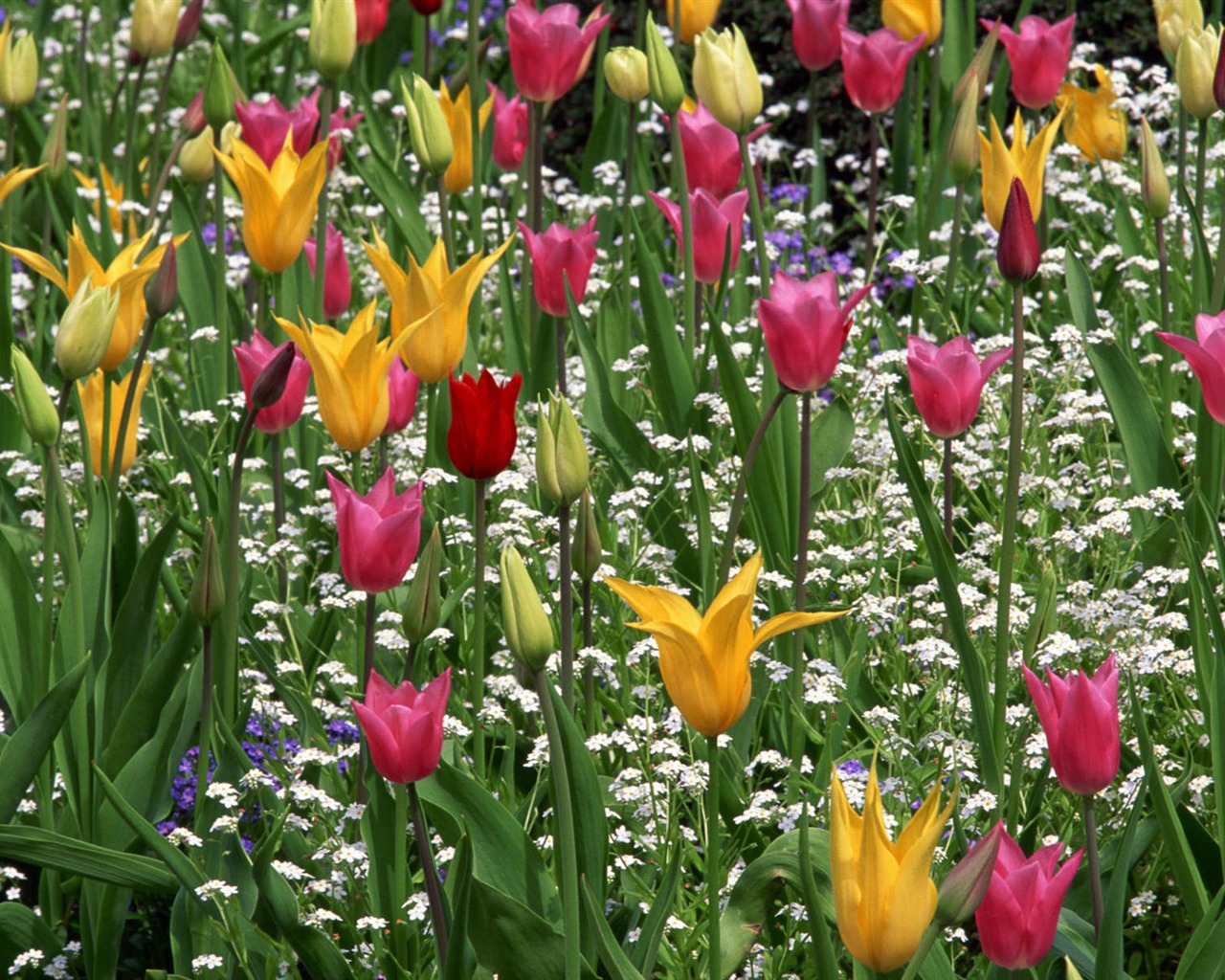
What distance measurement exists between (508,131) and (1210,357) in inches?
64.9

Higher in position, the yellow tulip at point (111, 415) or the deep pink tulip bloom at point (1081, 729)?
the yellow tulip at point (111, 415)

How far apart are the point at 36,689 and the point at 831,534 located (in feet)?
3.84

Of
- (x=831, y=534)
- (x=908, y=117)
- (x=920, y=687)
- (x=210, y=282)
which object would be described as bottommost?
(x=920, y=687)

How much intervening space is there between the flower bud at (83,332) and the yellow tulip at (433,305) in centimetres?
34

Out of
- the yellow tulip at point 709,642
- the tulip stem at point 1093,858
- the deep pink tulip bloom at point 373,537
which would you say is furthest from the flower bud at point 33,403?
the tulip stem at point 1093,858

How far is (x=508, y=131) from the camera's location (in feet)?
9.86

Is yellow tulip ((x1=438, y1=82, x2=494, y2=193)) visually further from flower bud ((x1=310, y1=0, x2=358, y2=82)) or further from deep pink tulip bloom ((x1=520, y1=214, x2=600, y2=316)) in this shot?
deep pink tulip bloom ((x1=520, y1=214, x2=600, y2=316))

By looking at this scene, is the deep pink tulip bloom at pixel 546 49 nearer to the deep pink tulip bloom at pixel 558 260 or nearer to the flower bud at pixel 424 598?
the deep pink tulip bloom at pixel 558 260

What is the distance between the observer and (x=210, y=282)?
2951 millimetres

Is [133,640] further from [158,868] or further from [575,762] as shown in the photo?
[575,762]

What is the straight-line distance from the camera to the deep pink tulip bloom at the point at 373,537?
153cm

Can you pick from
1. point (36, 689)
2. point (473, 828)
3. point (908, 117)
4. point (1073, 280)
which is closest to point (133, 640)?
point (36, 689)

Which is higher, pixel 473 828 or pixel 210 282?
pixel 210 282

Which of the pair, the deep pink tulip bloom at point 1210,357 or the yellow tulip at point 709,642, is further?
the deep pink tulip bloom at point 1210,357
